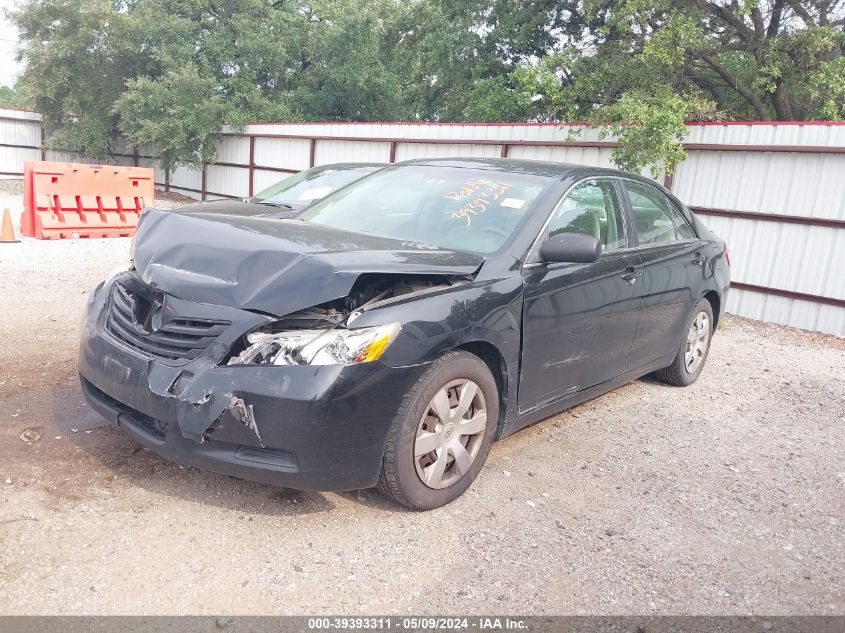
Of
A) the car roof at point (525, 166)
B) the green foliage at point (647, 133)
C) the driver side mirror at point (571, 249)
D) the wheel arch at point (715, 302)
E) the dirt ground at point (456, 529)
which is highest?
the green foliage at point (647, 133)

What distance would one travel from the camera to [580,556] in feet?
10.6

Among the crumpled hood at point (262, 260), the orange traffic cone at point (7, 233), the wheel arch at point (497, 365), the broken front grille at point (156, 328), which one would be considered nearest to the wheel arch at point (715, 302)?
the wheel arch at point (497, 365)

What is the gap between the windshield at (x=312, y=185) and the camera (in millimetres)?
8750

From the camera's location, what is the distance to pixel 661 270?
16.4ft

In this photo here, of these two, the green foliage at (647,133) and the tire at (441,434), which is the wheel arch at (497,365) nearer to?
the tire at (441,434)

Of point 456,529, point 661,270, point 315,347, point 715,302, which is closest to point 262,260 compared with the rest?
point 315,347

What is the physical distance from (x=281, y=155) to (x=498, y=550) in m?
17.3

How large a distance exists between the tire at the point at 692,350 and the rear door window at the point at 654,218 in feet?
2.11

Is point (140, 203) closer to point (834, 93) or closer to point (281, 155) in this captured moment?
point (281, 155)

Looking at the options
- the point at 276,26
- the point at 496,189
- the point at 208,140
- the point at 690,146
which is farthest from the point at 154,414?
the point at 276,26

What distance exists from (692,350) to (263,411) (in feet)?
13.5

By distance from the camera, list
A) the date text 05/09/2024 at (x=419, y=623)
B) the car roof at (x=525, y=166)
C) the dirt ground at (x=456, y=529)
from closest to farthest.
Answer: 1. the date text 05/09/2024 at (x=419, y=623)
2. the dirt ground at (x=456, y=529)
3. the car roof at (x=525, y=166)

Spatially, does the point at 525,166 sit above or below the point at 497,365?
above

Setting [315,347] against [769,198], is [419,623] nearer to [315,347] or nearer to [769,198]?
[315,347]
